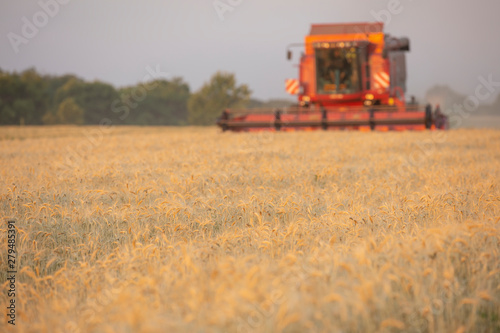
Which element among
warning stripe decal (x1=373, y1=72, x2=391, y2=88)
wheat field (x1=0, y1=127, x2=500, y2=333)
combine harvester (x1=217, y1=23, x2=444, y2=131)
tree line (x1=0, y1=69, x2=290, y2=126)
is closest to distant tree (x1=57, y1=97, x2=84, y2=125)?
tree line (x1=0, y1=69, x2=290, y2=126)

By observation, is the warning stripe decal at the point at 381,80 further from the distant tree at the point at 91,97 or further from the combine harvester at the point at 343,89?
the distant tree at the point at 91,97

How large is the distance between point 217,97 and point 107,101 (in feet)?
48.0

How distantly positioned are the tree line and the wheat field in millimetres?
42829

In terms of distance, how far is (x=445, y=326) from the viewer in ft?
7.15

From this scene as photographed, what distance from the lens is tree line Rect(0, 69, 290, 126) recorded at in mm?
46000

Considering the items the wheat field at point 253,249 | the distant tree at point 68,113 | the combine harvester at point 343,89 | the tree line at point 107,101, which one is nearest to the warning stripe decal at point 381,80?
the combine harvester at point 343,89

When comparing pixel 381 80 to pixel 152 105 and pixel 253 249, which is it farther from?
pixel 152 105

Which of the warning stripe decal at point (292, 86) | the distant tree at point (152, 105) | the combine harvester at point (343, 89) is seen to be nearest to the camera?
the combine harvester at point (343, 89)

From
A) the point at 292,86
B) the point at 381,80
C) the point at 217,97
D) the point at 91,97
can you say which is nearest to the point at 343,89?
the point at 381,80

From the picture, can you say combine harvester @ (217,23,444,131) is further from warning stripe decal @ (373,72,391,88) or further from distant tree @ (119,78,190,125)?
distant tree @ (119,78,190,125)

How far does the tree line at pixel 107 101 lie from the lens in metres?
46.0

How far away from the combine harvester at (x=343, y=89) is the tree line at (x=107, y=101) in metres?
33.5

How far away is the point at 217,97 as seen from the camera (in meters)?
52.0

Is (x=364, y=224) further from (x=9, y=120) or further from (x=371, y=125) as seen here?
(x=9, y=120)
